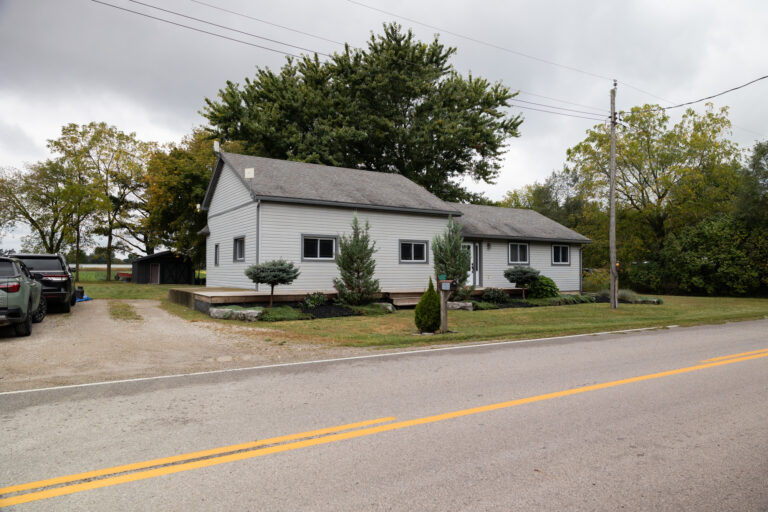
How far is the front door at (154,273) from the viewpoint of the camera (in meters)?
44.3

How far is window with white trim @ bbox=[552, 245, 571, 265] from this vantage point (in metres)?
25.6

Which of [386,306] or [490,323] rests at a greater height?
[386,306]

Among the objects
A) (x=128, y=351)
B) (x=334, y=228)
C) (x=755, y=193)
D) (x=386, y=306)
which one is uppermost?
(x=755, y=193)

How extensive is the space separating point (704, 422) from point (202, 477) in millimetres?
4481

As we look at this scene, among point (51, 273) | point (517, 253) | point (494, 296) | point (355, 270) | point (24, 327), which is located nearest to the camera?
point (24, 327)

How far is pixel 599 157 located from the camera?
3472 centimetres

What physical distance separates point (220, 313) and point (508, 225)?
1555 cm

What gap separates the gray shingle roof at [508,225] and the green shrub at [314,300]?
7870 mm

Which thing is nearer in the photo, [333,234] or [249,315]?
[249,315]

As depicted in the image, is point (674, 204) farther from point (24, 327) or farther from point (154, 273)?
point (154, 273)

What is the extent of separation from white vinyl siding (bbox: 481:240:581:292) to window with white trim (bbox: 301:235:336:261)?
7.87 meters

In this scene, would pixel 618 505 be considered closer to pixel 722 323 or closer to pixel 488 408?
pixel 488 408

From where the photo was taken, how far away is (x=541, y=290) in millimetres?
22172

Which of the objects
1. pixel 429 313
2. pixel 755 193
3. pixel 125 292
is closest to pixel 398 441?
pixel 429 313
